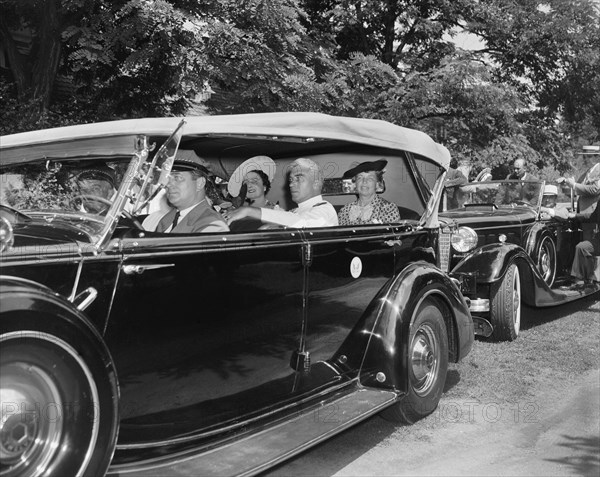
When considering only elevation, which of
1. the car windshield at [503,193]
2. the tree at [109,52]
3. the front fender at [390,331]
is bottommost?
the front fender at [390,331]

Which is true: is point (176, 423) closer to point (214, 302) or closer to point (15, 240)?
point (214, 302)

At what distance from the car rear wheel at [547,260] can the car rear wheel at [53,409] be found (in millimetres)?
6563

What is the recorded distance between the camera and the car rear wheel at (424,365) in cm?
395

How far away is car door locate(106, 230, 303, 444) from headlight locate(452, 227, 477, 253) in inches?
157

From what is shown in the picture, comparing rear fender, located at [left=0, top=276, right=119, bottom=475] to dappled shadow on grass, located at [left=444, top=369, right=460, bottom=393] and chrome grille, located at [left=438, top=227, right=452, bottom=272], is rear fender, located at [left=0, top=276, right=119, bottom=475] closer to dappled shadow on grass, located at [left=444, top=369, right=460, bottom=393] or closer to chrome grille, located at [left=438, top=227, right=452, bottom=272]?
dappled shadow on grass, located at [left=444, top=369, right=460, bottom=393]

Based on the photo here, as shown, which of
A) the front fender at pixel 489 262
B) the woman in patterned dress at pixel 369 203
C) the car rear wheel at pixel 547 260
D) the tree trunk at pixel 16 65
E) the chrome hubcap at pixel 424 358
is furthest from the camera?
the tree trunk at pixel 16 65

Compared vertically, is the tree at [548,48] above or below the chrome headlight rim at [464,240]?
above

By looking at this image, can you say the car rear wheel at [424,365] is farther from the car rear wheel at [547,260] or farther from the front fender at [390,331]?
the car rear wheel at [547,260]

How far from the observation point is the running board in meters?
2.45

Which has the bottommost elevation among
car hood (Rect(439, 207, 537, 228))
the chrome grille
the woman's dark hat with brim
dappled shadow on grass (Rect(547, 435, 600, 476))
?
dappled shadow on grass (Rect(547, 435, 600, 476))

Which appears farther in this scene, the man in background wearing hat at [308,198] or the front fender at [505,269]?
the front fender at [505,269]

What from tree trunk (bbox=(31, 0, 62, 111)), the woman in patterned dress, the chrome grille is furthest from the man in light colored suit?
tree trunk (bbox=(31, 0, 62, 111))

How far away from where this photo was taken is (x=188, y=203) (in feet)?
11.5

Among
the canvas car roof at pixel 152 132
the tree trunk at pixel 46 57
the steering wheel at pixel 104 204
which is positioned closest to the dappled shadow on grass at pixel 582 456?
the canvas car roof at pixel 152 132
